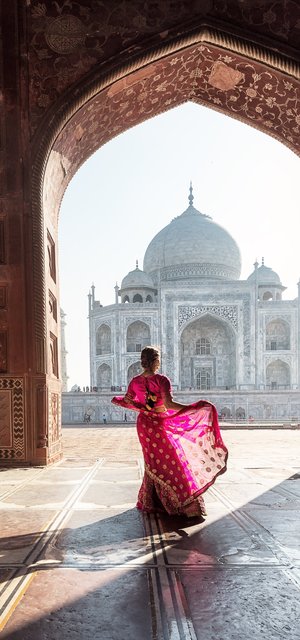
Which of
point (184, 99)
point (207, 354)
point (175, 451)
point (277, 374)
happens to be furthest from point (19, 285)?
point (277, 374)

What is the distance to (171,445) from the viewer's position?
2.94 metres

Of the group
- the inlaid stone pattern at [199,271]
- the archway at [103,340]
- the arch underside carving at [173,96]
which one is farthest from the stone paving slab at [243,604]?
the inlaid stone pattern at [199,271]

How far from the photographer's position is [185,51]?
5.56 metres

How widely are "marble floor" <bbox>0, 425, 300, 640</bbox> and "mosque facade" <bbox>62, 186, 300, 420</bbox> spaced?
22240 mm

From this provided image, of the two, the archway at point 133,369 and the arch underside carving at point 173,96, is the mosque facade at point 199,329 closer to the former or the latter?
the archway at point 133,369

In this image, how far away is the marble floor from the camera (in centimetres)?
155

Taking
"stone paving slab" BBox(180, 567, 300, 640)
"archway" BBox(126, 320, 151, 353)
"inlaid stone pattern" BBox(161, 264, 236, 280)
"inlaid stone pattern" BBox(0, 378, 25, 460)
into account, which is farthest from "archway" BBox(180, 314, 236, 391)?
"stone paving slab" BBox(180, 567, 300, 640)

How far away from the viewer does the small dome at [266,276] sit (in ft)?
99.0

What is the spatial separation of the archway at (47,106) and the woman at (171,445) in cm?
231

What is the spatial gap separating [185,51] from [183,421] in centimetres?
422

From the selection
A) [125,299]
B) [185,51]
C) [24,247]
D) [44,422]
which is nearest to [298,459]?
[44,422]

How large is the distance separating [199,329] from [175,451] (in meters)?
25.7

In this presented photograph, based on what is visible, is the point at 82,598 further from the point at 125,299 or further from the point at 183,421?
the point at 125,299

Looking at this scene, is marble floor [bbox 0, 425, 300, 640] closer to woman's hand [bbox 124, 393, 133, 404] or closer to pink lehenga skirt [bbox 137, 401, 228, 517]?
pink lehenga skirt [bbox 137, 401, 228, 517]
